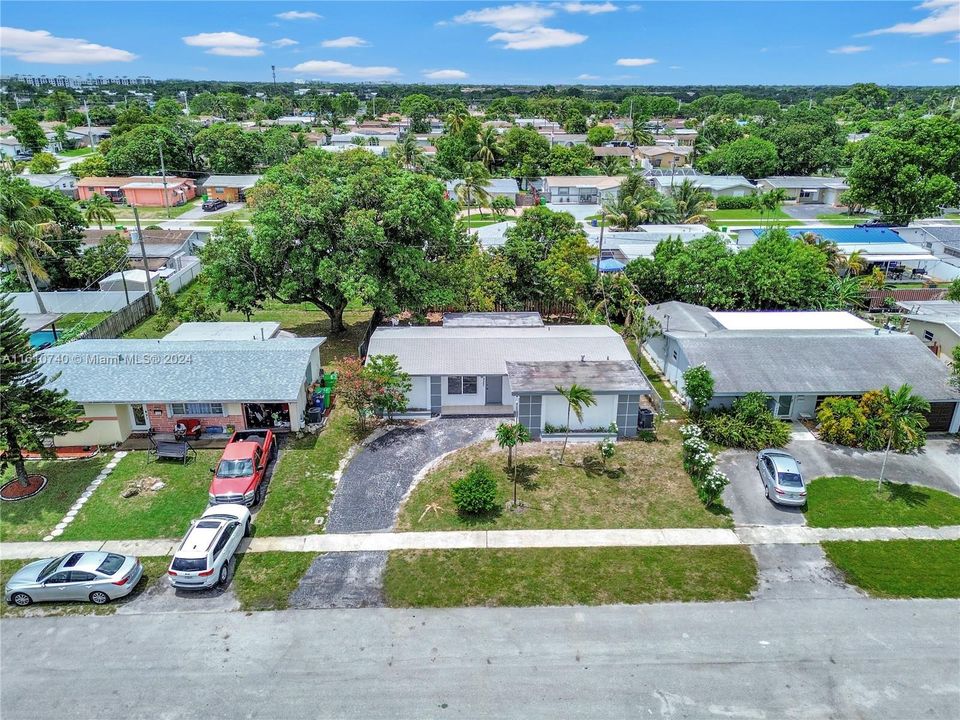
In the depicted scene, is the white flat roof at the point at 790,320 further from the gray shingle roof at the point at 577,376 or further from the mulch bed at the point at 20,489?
the mulch bed at the point at 20,489

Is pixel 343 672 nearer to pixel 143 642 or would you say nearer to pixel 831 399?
pixel 143 642

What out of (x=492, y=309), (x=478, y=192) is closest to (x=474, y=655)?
(x=492, y=309)

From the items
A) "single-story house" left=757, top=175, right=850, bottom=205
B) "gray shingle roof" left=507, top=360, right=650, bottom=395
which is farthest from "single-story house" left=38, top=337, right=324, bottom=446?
"single-story house" left=757, top=175, right=850, bottom=205

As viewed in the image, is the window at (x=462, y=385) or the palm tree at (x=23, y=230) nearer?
the window at (x=462, y=385)

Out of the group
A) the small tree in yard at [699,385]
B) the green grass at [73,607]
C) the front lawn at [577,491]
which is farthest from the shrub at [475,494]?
the small tree in yard at [699,385]

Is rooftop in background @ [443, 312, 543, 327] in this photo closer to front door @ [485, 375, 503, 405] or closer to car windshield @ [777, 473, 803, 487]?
front door @ [485, 375, 503, 405]

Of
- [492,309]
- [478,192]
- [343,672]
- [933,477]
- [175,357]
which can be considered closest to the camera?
[343,672]

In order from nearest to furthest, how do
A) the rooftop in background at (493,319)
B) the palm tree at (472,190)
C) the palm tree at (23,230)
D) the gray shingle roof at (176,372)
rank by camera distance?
the gray shingle roof at (176,372) → the rooftop in background at (493,319) → the palm tree at (23,230) → the palm tree at (472,190)
